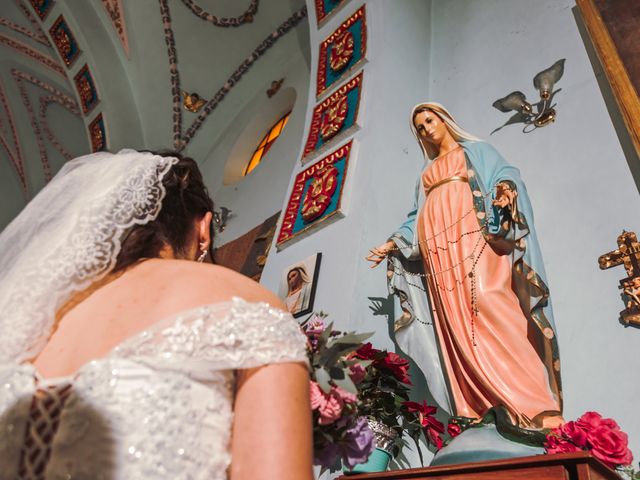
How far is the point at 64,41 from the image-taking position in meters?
8.22

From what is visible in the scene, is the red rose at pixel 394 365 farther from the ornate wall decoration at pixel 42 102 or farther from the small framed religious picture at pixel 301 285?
the ornate wall decoration at pixel 42 102

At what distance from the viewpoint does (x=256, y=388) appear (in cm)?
81

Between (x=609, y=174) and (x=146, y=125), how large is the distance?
6.73 metres

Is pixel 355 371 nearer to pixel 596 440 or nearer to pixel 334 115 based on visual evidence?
pixel 596 440

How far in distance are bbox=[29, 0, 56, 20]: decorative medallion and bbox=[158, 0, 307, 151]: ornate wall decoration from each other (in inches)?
67.9

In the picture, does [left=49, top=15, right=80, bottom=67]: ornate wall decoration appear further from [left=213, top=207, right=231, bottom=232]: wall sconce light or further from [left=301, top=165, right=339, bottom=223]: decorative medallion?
[left=301, top=165, right=339, bottom=223]: decorative medallion

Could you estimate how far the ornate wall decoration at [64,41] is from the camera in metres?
8.08

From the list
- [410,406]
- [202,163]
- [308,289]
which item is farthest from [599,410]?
[202,163]

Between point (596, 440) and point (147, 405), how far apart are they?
1.54m

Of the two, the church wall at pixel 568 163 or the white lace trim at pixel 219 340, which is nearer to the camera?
the white lace trim at pixel 219 340

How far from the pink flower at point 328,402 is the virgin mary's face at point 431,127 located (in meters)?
2.32

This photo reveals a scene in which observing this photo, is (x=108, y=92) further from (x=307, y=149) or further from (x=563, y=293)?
(x=563, y=293)

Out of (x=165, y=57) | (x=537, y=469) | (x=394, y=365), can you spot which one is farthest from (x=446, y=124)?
(x=165, y=57)

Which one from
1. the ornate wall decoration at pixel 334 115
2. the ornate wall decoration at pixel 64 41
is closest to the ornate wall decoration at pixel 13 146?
the ornate wall decoration at pixel 64 41
